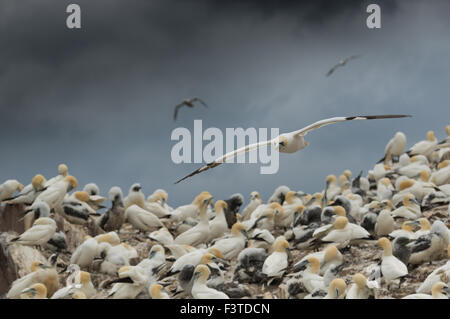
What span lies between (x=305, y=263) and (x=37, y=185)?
268 inches

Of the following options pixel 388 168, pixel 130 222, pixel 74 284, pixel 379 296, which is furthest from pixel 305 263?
pixel 388 168

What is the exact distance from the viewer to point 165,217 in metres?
17.2

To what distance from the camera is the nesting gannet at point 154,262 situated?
39.6 ft

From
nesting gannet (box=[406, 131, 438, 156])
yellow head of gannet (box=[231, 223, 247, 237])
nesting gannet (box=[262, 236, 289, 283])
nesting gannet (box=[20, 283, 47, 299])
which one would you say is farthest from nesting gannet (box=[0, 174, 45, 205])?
nesting gannet (box=[406, 131, 438, 156])

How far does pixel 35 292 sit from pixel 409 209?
6986 mm

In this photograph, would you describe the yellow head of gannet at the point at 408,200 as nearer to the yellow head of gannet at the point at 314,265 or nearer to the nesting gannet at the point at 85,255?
the yellow head of gannet at the point at 314,265

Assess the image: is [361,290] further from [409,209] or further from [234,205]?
[234,205]

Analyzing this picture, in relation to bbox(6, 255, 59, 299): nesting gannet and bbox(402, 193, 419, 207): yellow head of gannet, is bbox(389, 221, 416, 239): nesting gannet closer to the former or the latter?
bbox(402, 193, 419, 207): yellow head of gannet

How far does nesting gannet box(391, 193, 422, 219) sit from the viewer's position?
14283 millimetres

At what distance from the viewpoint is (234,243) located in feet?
44.3

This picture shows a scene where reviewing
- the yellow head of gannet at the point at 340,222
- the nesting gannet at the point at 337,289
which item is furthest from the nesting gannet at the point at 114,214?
the nesting gannet at the point at 337,289

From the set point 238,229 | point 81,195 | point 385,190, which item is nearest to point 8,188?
point 81,195

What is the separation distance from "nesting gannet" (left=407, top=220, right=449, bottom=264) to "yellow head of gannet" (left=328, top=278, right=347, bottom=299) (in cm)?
235
